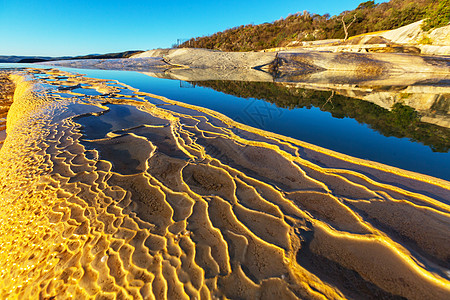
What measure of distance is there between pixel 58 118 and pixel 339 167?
822 cm

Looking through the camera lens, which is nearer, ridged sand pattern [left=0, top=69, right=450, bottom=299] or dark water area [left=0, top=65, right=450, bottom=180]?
ridged sand pattern [left=0, top=69, right=450, bottom=299]

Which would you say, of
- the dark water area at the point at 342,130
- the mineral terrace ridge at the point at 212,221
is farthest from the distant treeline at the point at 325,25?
the mineral terrace ridge at the point at 212,221

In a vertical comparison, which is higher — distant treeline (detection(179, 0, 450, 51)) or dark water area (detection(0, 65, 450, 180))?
distant treeline (detection(179, 0, 450, 51))

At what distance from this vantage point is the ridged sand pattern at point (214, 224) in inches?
64.1

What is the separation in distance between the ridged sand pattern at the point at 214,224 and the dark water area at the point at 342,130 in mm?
624

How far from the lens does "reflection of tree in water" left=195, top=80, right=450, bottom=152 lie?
14.7 feet

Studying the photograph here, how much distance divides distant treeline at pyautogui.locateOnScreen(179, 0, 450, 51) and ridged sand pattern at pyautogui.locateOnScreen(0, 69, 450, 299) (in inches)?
1075

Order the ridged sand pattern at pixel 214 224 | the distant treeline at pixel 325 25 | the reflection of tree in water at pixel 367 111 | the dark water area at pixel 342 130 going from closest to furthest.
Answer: the ridged sand pattern at pixel 214 224
the dark water area at pixel 342 130
the reflection of tree in water at pixel 367 111
the distant treeline at pixel 325 25

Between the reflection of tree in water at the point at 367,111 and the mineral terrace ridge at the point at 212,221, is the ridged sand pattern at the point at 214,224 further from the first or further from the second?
the reflection of tree in water at the point at 367,111

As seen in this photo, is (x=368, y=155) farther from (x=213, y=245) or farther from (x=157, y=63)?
(x=157, y=63)

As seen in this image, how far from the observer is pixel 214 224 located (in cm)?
224

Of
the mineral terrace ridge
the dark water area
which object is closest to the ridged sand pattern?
the mineral terrace ridge

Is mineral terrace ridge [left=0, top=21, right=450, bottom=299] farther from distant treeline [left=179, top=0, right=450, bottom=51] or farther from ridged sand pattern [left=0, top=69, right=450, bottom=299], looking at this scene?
distant treeline [left=179, top=0, right=450, bottom=51]

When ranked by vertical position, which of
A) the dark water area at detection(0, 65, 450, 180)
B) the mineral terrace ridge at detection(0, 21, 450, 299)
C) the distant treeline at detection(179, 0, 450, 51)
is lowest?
the mineral terrace ridge at detection(0, 21, 450, 299)
